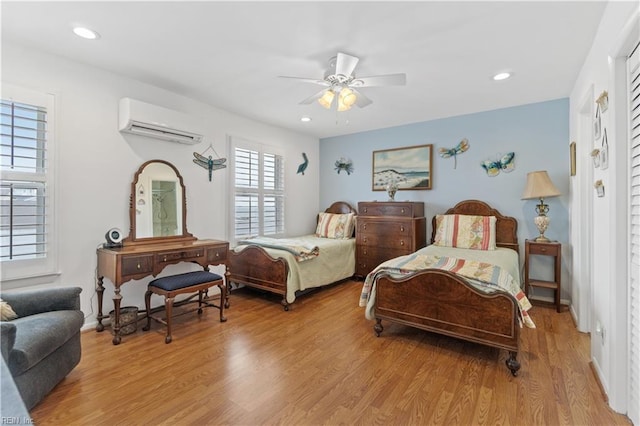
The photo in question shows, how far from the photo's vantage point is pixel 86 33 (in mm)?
2303

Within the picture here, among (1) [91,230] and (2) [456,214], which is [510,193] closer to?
(2) [456,214]

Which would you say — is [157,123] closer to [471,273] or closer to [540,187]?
[471,273]

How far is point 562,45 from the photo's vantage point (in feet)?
7.94

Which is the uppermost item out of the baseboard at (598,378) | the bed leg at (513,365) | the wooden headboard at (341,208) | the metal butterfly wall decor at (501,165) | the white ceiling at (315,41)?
the white ceiling at (315,41)

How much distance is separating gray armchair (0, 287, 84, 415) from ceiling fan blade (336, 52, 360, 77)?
267 centimetres

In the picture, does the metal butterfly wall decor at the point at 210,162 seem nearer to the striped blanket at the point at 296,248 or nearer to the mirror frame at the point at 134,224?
the mirror frame at the point at 134,224

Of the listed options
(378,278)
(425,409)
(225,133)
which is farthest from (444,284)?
(225,133)

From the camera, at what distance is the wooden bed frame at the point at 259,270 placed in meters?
3.58

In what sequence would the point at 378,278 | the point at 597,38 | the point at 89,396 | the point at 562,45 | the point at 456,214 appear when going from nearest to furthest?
the point at 89,396
the point at 597,38
the point at 562,45
the point at 378,278
the point at 456,214

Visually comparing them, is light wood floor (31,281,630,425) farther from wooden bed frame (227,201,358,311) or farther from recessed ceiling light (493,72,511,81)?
recessed ceiling light (493,72,511,81)

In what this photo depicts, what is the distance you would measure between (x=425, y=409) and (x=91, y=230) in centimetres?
322

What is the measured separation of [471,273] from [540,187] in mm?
1835

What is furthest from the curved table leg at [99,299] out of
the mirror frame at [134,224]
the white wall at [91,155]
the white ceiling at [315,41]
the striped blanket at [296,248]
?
the white ceiling at [315,41]

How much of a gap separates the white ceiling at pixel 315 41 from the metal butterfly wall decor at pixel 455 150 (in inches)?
33.8
